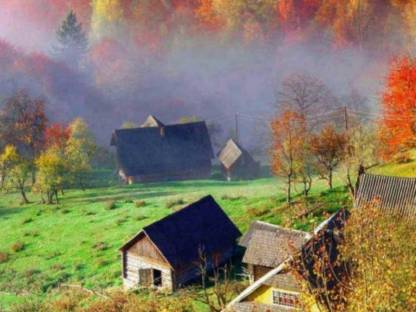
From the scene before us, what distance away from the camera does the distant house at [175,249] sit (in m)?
40.1

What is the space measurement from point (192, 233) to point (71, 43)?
8889 centimetres

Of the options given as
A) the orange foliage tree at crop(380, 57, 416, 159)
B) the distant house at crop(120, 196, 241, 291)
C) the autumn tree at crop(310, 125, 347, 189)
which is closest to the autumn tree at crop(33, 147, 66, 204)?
the distant house at crop(120, 196, 241, 291)

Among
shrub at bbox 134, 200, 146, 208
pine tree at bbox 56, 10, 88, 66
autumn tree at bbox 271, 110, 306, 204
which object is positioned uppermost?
pine tree at bbox 56, 10, 88, 66

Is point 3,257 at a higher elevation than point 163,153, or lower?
lower

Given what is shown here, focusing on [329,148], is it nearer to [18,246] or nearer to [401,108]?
[401,108]

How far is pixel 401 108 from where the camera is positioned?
5281cm

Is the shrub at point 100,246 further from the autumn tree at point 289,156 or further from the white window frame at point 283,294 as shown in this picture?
the white window frame at point 283,294

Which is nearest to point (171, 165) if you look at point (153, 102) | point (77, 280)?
point (77, 280)

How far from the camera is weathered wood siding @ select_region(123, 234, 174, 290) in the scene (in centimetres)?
4010

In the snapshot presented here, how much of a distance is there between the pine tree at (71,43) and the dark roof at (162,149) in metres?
45.0

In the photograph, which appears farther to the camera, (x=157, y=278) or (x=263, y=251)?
(x=157, y=278)

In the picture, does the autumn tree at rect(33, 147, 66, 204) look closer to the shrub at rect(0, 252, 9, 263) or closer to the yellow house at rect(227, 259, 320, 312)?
the shrub at rect(0, 252, 9, 263)

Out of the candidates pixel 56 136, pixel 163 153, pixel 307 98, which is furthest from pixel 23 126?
pixel 307 98

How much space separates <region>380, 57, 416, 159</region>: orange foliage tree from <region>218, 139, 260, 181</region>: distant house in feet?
80.5
